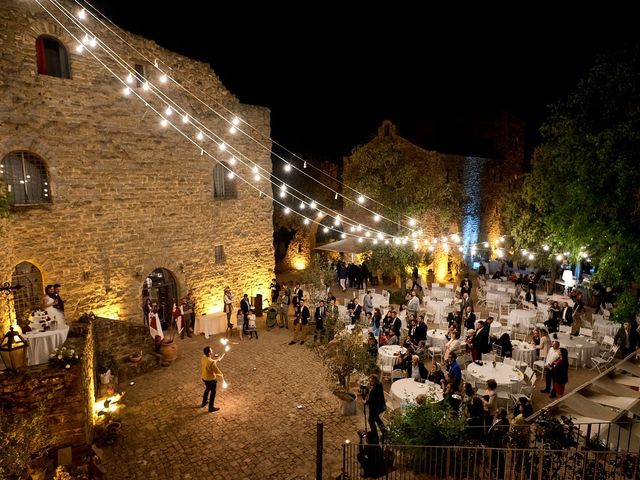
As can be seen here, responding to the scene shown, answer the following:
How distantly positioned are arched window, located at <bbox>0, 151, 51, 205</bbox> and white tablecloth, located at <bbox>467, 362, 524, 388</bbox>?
11135mm

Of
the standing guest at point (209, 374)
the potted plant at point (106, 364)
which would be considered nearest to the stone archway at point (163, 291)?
the potted plant at point (106, 364)

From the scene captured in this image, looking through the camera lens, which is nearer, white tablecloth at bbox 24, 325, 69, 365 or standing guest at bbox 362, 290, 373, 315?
white tablecloth at bbox 24, 325, 69, 365

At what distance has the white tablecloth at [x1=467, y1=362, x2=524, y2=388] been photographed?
851cm

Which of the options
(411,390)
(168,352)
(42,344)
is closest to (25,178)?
(42,344)

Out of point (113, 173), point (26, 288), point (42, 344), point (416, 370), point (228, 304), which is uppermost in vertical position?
point (113, 173)

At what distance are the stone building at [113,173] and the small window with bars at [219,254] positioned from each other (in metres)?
0.10

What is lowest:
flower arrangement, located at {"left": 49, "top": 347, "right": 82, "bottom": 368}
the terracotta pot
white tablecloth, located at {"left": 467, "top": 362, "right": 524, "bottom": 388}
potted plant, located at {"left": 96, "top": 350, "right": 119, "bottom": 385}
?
the terracotta pot

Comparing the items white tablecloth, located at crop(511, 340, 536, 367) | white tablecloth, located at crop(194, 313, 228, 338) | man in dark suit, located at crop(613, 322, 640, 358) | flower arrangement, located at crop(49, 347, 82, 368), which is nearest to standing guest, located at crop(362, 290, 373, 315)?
white tablecloth, located at crop(194, 313, 228, 338)

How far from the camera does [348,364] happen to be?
849cm

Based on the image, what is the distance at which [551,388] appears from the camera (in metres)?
9.51

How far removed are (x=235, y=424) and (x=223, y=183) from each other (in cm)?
864

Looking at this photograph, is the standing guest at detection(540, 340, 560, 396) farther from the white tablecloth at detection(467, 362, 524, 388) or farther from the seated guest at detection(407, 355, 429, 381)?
the seated guest at detection(407, 355, 429, 381)

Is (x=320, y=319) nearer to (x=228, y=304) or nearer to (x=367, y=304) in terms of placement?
(x=367, y=304)

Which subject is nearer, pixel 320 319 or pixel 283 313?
pixel 320 319
